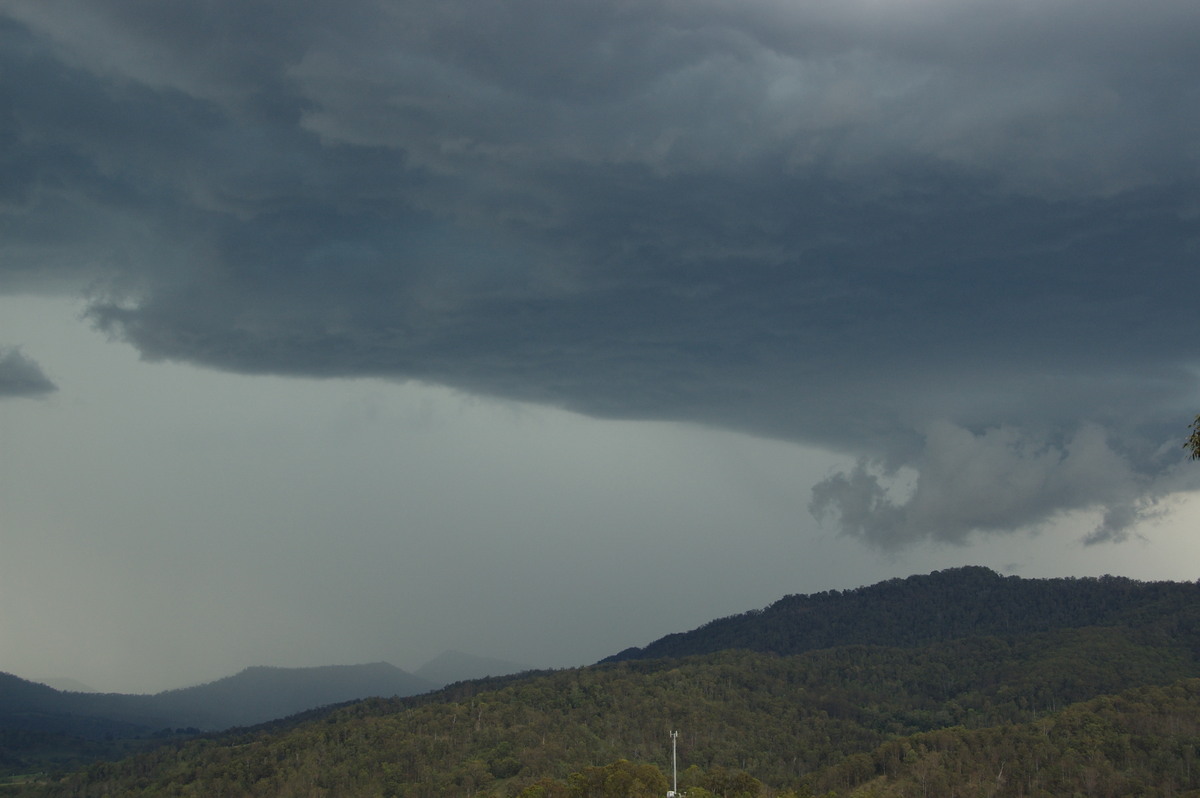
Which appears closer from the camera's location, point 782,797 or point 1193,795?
point 1193,795

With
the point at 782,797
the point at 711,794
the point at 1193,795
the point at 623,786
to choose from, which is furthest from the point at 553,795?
the point at 1193,795

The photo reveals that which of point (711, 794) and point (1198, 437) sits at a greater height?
point (1198, 437)

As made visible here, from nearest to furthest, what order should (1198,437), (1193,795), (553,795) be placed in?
(1198,437) → (1193,795) → (553,795)

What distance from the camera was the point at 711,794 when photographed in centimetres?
18650

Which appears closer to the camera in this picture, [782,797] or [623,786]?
[623,786]

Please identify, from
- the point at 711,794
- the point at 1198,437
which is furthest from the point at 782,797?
the point at 1198,437

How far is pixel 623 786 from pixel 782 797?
36769 millimetres

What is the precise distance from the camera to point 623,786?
18362 centimetres

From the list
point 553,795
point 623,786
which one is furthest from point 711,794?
point 553,795

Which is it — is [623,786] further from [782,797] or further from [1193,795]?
[1193,795]

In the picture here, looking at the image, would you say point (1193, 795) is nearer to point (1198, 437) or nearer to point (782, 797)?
point (782, 797)

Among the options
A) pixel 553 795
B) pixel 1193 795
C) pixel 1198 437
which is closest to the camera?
pixel 1198 437

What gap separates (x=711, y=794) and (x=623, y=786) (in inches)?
685

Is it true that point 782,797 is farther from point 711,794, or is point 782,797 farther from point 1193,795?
point 1193,795
